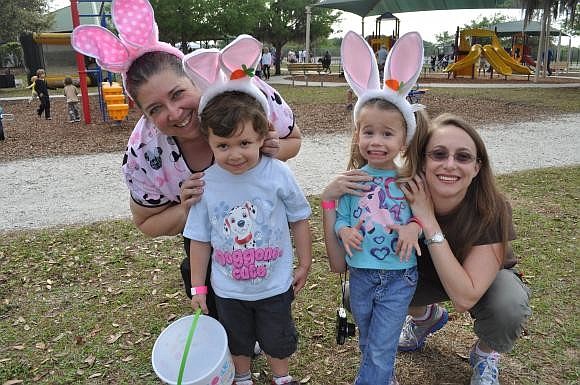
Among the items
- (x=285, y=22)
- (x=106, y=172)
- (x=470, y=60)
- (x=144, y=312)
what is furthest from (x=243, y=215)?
(x=285, y=22)

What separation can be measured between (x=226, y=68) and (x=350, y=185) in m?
0.75

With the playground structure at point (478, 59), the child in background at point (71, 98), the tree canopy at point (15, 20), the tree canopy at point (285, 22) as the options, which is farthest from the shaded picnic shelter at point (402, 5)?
the child in background at point (71, 98)

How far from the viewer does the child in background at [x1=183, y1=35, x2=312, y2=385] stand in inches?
80.2

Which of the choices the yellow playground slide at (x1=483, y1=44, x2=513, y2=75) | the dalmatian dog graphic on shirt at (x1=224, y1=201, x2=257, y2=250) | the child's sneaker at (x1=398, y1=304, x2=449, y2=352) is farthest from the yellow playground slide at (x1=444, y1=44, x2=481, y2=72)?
the dalmatian dog graphic on shirt at (x1=224, y1=201, x2=257, y2=250)

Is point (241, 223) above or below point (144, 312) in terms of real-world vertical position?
above

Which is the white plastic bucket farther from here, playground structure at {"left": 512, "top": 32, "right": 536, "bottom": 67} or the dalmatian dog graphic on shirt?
playground structure at {"left": 512, "top": 32, "right": 536, "bottom": 67}

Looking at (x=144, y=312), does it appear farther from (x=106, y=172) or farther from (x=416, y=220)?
(x=106, y=172)

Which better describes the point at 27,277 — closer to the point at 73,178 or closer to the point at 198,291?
the point at 198,291

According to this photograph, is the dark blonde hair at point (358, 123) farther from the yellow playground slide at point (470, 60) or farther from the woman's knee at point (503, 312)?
the yellow playground slide at point (470, 60)

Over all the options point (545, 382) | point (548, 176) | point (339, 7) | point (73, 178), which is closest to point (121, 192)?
point (73, 178)

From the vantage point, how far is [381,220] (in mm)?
2137

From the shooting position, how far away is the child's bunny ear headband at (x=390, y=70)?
210 centimetres

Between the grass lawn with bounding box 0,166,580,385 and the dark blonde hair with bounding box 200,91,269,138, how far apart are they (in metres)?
1.49

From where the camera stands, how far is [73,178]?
271 inches
